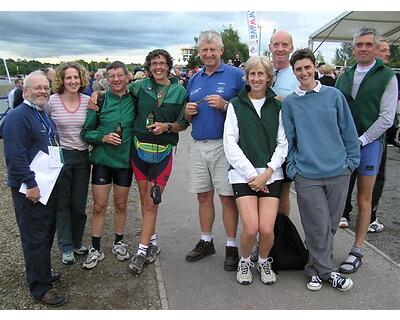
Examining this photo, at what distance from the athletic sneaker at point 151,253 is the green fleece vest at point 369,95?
2.23 m

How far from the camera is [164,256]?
12.7ft

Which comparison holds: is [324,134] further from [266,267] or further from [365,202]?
[266,267]

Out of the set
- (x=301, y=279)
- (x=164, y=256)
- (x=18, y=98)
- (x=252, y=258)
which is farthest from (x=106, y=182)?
(x=18, y=98)

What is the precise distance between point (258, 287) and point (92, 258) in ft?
5.12

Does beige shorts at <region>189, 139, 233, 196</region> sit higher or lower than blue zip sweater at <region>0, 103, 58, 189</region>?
lower

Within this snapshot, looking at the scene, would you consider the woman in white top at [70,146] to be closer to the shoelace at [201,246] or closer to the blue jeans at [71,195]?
the blue jeans at [71,195]

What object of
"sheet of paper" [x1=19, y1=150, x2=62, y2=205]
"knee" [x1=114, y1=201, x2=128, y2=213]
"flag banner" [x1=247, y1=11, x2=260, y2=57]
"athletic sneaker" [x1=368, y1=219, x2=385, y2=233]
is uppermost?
"flag banner" [x1=247, y1=11, x2=260, y2=57]

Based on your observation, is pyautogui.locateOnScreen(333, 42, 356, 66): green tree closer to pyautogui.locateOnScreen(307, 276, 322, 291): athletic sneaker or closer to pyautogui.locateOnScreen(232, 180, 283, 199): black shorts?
pyautogui.locateOnScreen(232, 180, 283, 199): black shorts

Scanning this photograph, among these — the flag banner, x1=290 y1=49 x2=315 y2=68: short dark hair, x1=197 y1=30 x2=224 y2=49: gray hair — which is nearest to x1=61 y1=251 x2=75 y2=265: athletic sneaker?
x1=197 y1=30 x2=224 y2=49: gray hair

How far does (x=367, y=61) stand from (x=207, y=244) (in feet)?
7.44

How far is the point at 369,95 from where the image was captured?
3.40 meters

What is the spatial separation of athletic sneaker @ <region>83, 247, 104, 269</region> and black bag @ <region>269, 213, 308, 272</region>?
64.0 inches

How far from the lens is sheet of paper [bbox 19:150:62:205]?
290 cm

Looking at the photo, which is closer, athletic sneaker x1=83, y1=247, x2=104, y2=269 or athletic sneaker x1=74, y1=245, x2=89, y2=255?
athletic sneaker x1=83, y1=247, x2=104, y2=269
